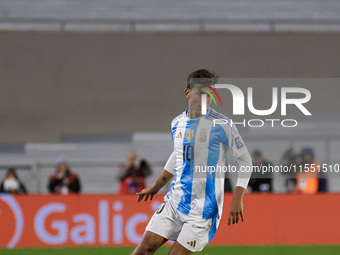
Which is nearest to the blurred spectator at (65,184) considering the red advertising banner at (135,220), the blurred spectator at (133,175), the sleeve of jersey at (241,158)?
the red advertising banner at (135,220)

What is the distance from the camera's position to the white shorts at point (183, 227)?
420cm

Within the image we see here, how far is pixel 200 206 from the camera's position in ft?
14.0

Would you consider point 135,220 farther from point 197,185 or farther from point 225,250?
point 197,185

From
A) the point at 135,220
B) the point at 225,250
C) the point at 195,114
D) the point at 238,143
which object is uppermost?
the point at 195,114

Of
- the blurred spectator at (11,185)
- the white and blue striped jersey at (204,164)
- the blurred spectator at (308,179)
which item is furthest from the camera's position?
the blurred spectator at (308,179)

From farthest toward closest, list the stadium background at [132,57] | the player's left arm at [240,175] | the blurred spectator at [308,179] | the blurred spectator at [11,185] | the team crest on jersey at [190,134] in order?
the stadium background at [132,57], the blurred spectator at [308,179], the blurred spectator at [11,185], the team crest on jersey at [190,134], the player's left arm at [240,175]

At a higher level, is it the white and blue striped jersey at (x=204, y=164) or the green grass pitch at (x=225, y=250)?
the white and blue striped jersey at (x=204, y=164)

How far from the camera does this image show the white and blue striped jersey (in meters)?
4.25

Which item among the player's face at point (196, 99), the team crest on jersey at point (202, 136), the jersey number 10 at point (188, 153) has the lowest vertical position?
the jersey number 10 at point (188, 153)

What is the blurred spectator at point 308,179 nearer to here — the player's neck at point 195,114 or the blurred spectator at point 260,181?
the blurred spectator at point 260,181

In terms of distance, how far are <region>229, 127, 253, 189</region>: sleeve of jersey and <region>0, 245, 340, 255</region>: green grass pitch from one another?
4.33 meters

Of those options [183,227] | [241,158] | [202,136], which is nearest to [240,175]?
[241,158]

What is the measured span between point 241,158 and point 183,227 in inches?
23.3

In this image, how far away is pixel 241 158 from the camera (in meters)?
4.21
